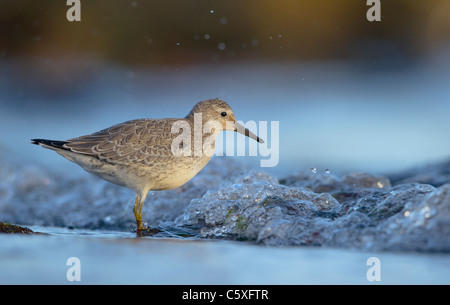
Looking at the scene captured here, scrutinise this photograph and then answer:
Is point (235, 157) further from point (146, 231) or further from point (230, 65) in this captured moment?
point (230, 65)

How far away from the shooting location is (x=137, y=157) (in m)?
5.57

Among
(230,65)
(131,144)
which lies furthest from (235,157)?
(230,65)

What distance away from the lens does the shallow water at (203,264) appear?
11.4 feet

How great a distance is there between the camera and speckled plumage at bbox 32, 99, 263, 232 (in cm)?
555

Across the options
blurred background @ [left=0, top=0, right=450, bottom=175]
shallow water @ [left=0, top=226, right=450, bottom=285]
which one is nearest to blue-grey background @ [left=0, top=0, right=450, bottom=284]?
blurred background @ [left=0, top=0, right=450, bottom=175]

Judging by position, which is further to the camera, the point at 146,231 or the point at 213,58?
the point at 213,58

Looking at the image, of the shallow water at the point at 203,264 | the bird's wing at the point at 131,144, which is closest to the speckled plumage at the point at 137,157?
the bird's wing at the point at 131,144

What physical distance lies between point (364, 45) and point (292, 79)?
1.82m

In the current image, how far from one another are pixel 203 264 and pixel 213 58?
384 inches

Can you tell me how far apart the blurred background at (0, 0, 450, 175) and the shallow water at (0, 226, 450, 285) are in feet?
23.2

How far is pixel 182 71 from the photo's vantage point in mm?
13031

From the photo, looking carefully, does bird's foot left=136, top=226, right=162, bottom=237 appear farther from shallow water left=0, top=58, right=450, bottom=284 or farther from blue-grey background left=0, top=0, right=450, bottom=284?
blue-grey background left=0, top=0, right=450, bottom=284

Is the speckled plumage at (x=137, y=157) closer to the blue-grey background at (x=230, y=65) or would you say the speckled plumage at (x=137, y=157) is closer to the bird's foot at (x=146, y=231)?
the bird's foot at (x=146, y=231)

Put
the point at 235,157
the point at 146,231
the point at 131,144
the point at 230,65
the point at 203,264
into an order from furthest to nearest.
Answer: the point at 230,65 < the point at 235,157 < the point at 131,144 < the point at 146,231 < the point at 203,264
